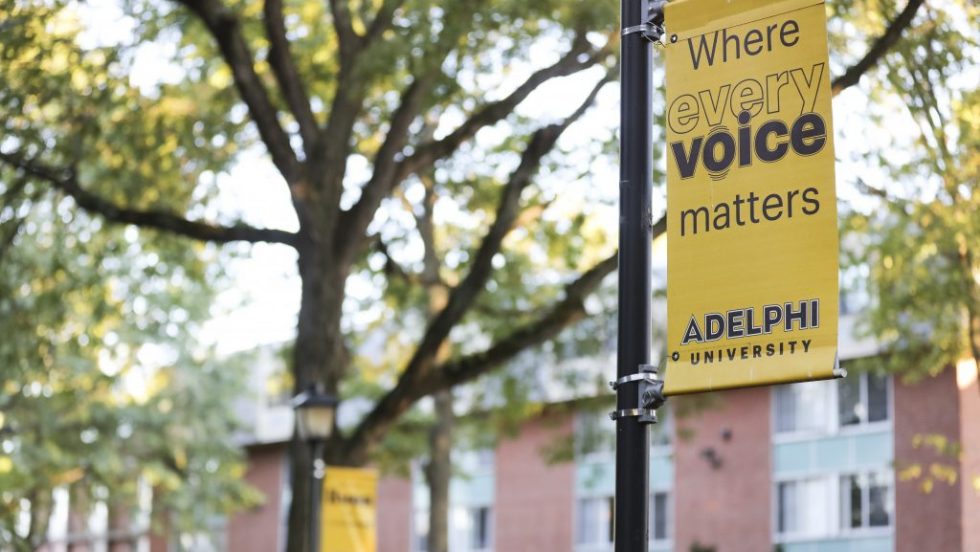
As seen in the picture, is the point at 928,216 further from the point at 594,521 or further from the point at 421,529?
the point at 421,529

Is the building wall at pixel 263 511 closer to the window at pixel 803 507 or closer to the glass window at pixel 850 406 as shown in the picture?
the window at pixel 803 507

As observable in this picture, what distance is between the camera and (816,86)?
6.57m

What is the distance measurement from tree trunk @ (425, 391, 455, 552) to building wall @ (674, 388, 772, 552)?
31.6 ft

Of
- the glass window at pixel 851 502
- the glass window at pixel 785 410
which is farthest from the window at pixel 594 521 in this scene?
the glass window at pixel 851 502

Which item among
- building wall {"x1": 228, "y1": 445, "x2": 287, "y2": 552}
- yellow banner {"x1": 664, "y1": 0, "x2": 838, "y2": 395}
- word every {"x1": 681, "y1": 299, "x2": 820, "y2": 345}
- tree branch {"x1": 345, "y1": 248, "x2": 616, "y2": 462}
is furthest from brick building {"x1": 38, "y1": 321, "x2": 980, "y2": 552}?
word every {"x1": 681, "y1": 299, "x2": 820, "y2": 345}

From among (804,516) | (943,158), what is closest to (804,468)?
(804,516)

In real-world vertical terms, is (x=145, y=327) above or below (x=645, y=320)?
above

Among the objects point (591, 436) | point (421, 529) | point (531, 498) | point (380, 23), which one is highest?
point (380, 23)

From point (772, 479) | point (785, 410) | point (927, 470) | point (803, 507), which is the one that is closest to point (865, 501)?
point (803, 507)

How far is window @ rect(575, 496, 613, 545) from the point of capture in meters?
41.2

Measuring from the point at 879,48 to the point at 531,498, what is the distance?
1149 inches

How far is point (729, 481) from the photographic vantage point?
3784 centimetres

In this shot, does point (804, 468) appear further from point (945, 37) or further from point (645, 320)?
point (645, 320)

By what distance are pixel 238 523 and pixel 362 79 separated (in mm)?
36508
